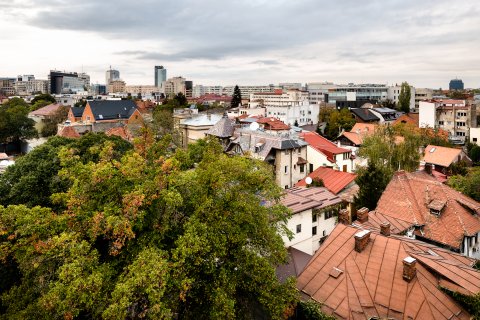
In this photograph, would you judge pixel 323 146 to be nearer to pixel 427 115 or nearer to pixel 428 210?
pixel 428 210

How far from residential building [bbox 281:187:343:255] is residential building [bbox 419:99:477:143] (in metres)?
55.5

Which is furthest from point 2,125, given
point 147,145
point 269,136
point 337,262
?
point 337,262

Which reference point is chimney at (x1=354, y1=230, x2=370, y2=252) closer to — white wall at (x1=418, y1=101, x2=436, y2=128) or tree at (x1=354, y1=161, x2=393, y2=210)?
tree at (x1=354, y1=161, x2=393, y2=210)

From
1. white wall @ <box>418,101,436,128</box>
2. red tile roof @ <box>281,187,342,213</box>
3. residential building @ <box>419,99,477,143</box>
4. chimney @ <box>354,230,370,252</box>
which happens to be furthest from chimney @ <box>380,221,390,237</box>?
white wall @ <box>418,101,436,128</box>

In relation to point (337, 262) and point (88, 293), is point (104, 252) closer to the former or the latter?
point (88, 293)

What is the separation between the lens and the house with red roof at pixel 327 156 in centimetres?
4638

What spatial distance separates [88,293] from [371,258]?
14015 mm

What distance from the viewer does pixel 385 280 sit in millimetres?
17234

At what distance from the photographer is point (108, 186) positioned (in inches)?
553

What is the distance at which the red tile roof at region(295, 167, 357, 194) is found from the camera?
3794 cm

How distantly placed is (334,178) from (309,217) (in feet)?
44.8

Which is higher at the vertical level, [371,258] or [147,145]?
[147,145]

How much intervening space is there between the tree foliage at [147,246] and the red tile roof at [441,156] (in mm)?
41259

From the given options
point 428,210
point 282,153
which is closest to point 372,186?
point 428,210
